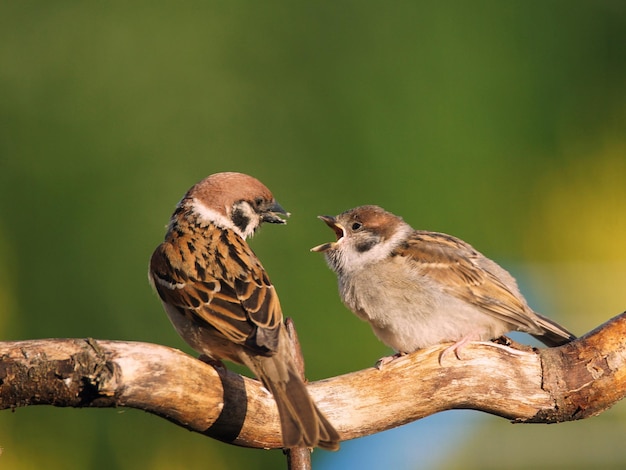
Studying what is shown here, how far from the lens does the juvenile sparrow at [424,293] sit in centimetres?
415

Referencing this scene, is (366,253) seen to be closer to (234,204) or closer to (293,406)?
(234,204)

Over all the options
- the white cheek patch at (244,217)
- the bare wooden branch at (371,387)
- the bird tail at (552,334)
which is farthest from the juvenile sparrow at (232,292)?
the bird tail at (552,334)

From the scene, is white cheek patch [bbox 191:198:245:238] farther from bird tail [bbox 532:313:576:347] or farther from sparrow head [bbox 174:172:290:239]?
bird tail [bbox 532:313:576:347]

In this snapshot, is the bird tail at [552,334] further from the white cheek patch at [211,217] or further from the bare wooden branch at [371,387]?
the white cheek patch at [211,217]

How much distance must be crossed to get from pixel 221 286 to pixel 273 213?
717mm

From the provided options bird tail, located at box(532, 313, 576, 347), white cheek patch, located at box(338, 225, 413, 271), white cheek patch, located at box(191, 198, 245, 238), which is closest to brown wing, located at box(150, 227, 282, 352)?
white cheek patch, located at box(191, 198, 245, 238)

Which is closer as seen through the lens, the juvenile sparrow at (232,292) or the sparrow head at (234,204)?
Result: the juvenile sparrow at (232,292)

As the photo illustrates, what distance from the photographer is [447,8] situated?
7.06 metres

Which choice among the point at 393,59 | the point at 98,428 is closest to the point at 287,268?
the point at 98,428

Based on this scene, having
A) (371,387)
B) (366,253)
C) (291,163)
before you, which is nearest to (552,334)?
(366,253)

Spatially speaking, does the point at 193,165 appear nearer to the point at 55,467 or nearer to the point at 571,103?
the point at 55,467

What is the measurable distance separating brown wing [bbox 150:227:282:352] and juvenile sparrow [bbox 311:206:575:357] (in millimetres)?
614

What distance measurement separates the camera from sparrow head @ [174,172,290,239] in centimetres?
428

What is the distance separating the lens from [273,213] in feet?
14.1
